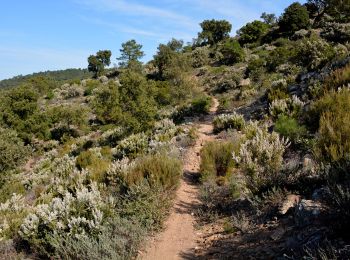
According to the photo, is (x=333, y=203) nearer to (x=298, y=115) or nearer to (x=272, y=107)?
(x=298, y=115)

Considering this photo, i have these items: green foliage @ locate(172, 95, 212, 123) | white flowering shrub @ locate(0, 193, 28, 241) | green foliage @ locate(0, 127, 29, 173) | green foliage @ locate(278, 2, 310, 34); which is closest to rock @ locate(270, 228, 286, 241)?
white flowering shrub @ locate(0, 193, 28, 241)

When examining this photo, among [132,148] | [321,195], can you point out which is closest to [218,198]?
[321,195]

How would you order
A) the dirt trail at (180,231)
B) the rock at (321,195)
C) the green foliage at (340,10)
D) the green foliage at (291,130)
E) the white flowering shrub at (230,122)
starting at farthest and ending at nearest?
the green foliage at (340,10)
the white flowering shrub at (230,122)
the green foliage at (291,130)
the dirt trail at (180,231)
the rock at (321,195)

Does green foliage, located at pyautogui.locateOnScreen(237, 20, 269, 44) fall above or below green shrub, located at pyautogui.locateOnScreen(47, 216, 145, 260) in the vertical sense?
above

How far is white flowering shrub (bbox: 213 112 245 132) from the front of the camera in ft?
40.1

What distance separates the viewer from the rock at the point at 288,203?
5.25 metres

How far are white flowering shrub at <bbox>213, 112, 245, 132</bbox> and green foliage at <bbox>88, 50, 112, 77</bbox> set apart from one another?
55280 millimetres

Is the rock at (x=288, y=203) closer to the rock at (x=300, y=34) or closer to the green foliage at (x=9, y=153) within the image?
the green foliage at (x=9, y=153)

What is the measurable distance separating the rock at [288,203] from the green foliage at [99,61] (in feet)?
207

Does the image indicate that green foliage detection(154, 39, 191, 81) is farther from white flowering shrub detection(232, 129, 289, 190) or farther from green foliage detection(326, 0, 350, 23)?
white flowering shrub detection(232, 129, 289, 190)

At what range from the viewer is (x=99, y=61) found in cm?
6619

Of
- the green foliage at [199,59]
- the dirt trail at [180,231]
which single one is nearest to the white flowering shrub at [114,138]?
the dirt trail at [180,231]

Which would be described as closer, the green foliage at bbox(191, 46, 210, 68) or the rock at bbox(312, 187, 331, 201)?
the rock at bbox(312, 187, 331, 201)

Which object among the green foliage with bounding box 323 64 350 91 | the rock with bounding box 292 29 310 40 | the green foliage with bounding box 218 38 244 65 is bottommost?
the green foliage with bounding box 323 64 350 91
